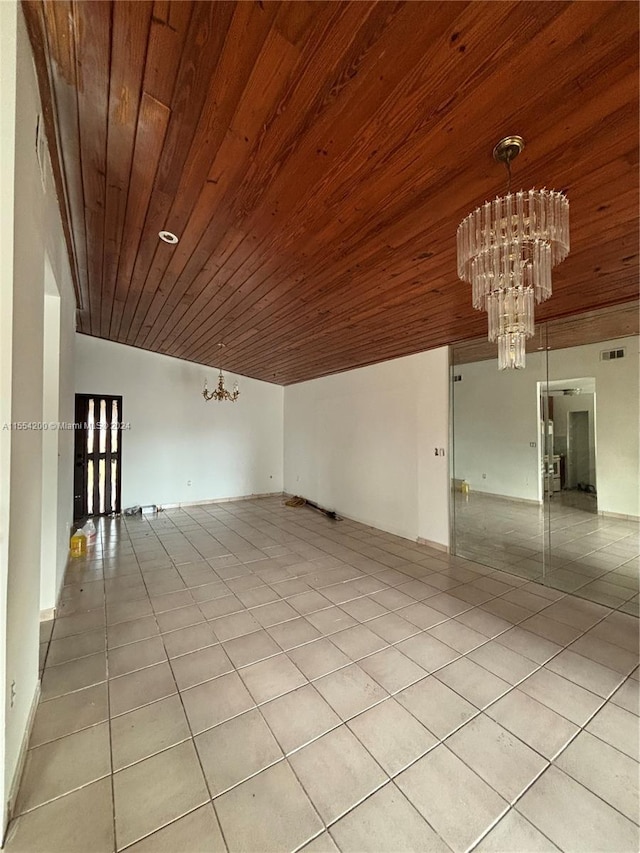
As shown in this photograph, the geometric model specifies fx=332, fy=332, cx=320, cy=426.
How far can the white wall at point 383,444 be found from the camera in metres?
4.34

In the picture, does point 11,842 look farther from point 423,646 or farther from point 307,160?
point 307,160

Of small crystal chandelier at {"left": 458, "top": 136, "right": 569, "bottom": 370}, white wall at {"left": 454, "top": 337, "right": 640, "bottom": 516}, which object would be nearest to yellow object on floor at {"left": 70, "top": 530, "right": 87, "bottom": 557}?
white wall at {"left": 454, "top": 337, "right": 640, "bottom": 516}

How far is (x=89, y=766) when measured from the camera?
1.46 m

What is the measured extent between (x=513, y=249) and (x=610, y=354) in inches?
106

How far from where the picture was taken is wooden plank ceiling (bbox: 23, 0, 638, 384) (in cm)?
113

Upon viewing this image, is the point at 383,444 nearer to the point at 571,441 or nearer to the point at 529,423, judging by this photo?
the point at 529,423

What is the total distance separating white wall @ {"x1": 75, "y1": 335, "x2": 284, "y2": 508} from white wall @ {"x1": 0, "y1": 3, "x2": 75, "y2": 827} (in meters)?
4.69

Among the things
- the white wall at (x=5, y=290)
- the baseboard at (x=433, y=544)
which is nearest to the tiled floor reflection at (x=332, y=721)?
the white wall at (x=5, y=290)

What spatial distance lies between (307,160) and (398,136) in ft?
1.47

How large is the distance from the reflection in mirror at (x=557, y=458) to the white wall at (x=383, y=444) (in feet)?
0.89

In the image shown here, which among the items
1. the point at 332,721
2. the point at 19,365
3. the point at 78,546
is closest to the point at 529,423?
the point at 332,721

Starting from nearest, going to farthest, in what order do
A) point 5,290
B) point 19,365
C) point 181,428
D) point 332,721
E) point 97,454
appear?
point 5,290 → point 19,365 → point 332,721 → point 97,454 → point 181,428

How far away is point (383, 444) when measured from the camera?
514 centimetres

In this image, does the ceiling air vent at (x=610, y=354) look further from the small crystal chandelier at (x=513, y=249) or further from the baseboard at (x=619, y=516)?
the small crystal chandelier at (x=513, y=249)
